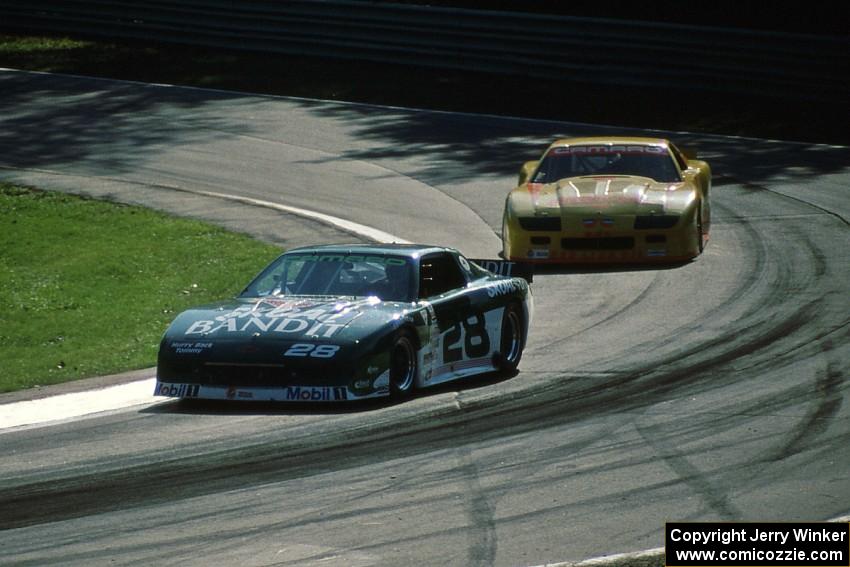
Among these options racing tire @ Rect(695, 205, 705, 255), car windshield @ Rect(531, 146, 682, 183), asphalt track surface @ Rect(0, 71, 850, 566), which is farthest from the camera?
car windshield @ Rect(531, 146, 682, 183)

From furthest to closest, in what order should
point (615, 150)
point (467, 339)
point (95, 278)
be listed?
point (615, 150) < point (95, 278) < point (467, 339)

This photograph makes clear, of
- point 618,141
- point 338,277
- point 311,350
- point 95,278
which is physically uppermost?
point 338,277

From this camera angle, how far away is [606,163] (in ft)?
58.9

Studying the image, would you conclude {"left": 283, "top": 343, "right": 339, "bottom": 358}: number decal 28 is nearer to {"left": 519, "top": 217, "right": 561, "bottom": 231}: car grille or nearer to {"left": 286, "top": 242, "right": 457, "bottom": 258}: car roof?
{"left": 286, "top": 242, "right": 457, "bottom": 258}: car roof

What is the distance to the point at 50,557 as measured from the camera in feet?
22.0

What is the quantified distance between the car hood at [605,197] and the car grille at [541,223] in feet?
0.23

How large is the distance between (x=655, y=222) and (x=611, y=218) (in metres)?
0.49

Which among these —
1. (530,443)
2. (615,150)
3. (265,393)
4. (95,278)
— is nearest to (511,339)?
(265,393)

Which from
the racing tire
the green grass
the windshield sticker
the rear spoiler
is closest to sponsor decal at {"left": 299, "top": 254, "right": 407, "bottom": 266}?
the rear spoiler

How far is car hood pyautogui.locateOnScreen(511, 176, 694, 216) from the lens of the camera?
1662 centimetres

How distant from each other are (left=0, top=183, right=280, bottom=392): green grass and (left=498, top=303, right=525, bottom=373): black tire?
2.94 meters

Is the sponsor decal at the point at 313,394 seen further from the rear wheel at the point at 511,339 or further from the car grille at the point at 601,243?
the car grille at the point at 601,243

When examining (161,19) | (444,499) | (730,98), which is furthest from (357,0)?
(444,499)

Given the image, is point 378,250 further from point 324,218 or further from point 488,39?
point 488,39
